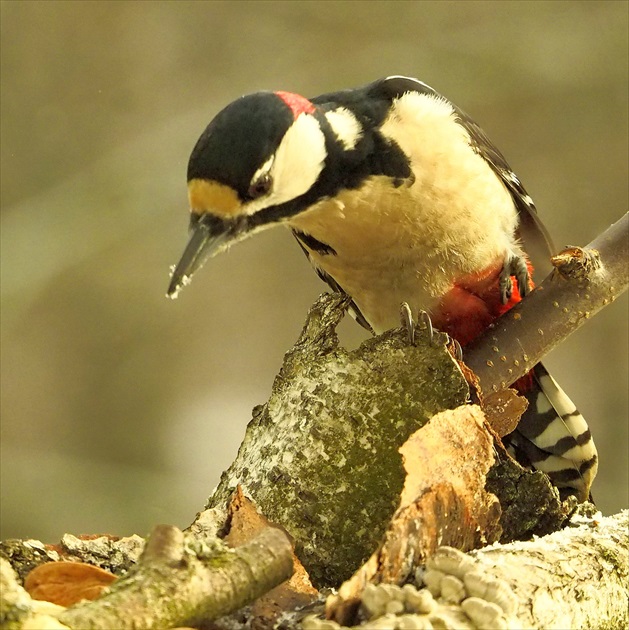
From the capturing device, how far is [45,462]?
472 cm

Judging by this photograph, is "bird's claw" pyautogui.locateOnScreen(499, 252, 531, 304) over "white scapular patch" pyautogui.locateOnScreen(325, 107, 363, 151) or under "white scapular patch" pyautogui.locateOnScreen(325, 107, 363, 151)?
under

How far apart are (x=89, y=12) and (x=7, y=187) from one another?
1012mm

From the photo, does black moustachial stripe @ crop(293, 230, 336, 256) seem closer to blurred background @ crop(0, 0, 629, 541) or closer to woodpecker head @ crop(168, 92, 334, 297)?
woodpecker head @ crop(168, 92, 334, 297)

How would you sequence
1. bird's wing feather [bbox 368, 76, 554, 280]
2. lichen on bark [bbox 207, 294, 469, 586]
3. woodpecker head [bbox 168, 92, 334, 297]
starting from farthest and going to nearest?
1. bird's wing feather [bbox 368, 76, 554, 280]
2. woodpecker head [bbox 168, 92, 334, 297]
3. lichen on bark [bbox 207, 294, 469, 586]

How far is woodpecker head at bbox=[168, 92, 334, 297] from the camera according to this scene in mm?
1398

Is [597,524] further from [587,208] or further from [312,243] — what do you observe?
[587,208]

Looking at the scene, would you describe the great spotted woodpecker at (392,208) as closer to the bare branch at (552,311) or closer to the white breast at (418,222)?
the white breast at (418,222)

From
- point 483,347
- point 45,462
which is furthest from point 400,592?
point 45,462

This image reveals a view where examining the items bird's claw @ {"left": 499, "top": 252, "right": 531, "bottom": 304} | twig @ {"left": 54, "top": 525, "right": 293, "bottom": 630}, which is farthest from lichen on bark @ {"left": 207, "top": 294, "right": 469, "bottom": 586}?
bird's claw @ {"left": 499, "top": 252, "right": 531, "bottom": 304}

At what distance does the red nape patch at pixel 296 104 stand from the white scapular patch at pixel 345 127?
64 millimetres

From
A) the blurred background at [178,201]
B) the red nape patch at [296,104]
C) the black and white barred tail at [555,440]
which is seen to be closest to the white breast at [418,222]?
the red nape patch at [296,104]

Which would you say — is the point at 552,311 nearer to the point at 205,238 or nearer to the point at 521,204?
the point at 205,238

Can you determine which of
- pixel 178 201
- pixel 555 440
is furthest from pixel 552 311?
pixel 178 201

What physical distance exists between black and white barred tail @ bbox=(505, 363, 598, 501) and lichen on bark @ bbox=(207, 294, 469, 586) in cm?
52
